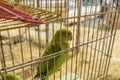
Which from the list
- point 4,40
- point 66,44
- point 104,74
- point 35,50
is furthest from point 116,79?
point 4,40

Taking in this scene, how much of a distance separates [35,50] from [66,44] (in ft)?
2.70

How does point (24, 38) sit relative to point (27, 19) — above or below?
below

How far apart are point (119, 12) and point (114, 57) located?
57 cm

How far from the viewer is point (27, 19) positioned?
0.38 m

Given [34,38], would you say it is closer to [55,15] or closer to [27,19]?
[55,15]

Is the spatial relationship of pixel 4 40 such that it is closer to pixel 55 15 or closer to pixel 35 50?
pixel 35 50

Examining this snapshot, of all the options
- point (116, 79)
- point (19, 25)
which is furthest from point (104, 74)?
point (19, 25)

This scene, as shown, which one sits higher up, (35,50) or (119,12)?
(119,12)

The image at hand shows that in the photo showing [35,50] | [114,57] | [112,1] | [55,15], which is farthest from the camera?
[35,50]

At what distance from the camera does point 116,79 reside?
1.02 m

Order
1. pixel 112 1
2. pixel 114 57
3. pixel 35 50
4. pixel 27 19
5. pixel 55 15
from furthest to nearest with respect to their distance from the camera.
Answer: pixel 35 50 → pixel 114 57 → pixel 112 1 → pixel 55 15 → pixel 27 19

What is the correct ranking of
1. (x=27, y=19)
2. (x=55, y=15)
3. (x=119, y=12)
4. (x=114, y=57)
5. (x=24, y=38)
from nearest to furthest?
(x=27, y=19) → (x=55, y=15) → (x=119, y=12) → (x=114, y=57) → (x=24, y=38)

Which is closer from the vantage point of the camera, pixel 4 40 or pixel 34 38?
pixel 4 40

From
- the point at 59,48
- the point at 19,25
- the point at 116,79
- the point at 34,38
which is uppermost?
the point at 19,25
